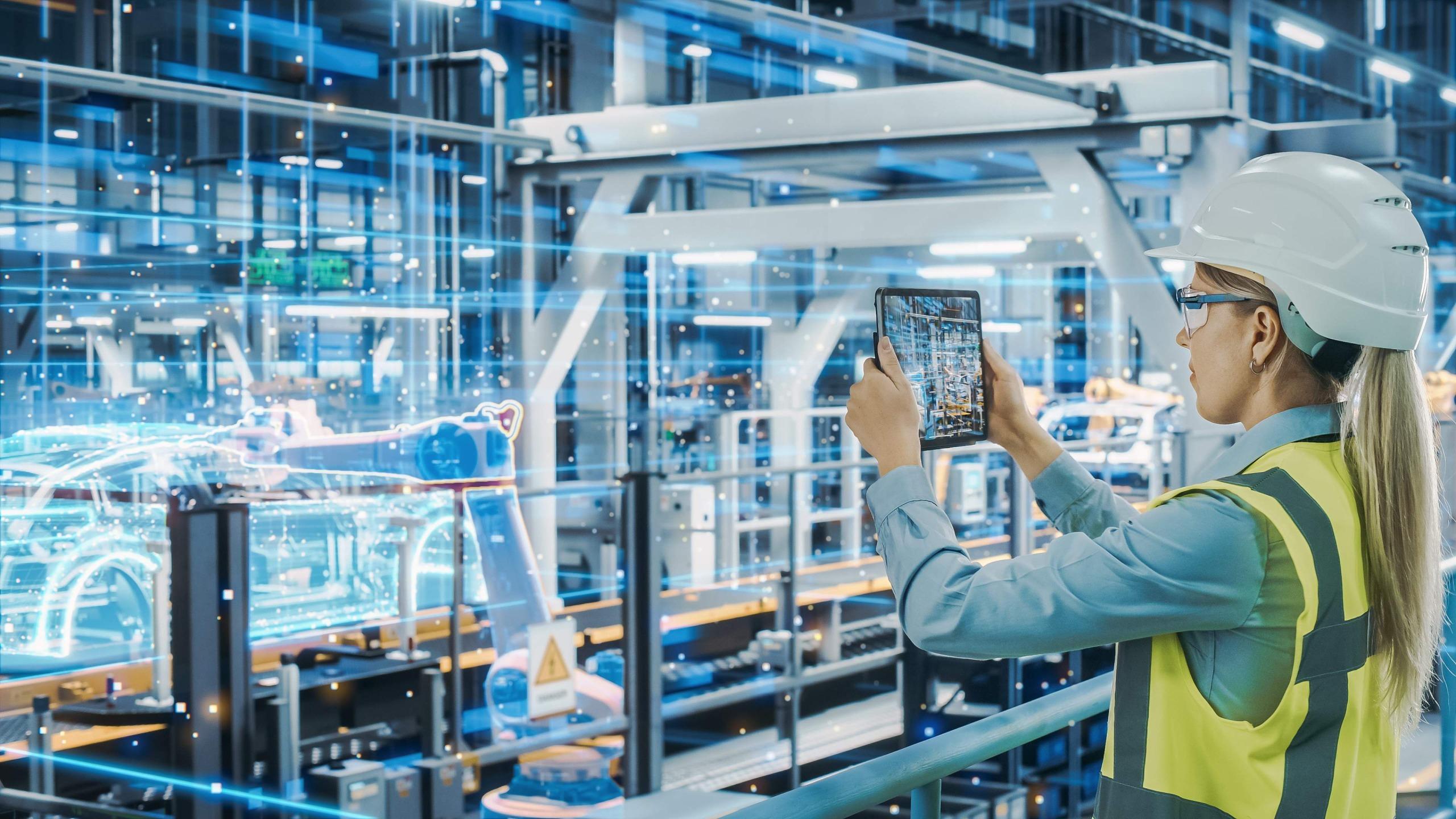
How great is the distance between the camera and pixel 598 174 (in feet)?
24.2

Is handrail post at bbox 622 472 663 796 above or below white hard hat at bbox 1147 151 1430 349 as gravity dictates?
below

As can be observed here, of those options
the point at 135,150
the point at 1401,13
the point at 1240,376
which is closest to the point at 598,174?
the point at 135,150

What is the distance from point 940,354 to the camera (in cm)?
113

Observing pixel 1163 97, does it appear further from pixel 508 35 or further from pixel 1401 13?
pixel 1401 13

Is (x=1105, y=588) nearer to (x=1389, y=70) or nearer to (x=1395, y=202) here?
(x=1395, y=202)

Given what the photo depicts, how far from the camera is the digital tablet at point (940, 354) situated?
107 centimetres

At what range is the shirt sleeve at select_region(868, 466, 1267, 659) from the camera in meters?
0.88

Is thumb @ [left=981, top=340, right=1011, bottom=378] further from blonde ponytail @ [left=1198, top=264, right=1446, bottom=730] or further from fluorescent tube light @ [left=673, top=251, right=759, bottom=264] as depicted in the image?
fluorescent tube light @ [left=673, top=251, right=759, bottom=264]

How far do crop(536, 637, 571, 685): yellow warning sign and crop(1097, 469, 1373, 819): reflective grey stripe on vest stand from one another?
3742 mm

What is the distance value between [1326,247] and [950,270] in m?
8.42

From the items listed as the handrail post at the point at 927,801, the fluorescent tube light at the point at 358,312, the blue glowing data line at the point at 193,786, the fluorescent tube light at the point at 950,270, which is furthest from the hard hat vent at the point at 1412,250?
the fluorescent tube light at the point at 950,270

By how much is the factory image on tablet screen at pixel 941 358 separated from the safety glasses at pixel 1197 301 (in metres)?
0.20

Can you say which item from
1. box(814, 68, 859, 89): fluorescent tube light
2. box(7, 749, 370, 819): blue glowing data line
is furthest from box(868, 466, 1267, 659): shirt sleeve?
box(814, 68, 859, 89): fluorescent tube light

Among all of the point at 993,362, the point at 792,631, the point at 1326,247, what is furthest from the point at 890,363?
the point at 792,631
